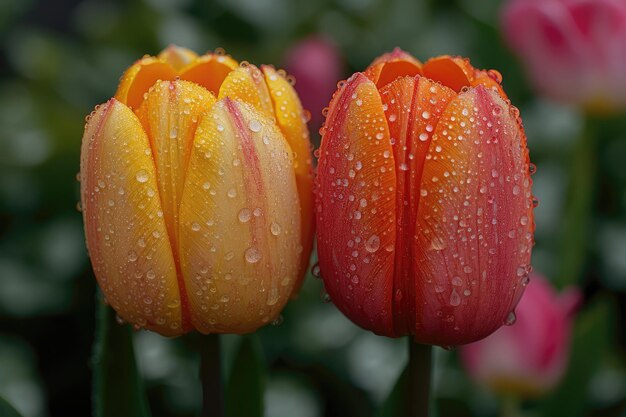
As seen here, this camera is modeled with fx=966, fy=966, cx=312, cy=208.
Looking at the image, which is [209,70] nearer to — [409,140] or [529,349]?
[409,140]

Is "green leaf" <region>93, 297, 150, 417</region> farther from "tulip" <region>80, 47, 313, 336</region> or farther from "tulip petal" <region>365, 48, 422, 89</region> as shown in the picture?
"tulip petal" <region>365, 48, 422, 89</region>

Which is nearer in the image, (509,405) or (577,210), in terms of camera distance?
(509,405)

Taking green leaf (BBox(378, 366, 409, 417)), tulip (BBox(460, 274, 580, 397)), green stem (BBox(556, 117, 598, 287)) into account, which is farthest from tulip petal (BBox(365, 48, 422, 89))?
green stem (BBox(556, 117, 598, 287))

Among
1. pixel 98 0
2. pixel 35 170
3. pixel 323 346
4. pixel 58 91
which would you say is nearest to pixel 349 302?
pixel 323 346

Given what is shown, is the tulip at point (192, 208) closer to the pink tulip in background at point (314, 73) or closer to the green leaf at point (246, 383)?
the green leaf at point (246, 383)

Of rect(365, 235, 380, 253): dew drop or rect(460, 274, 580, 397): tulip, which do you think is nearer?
rect(365, 235, 380, 253): dew drop

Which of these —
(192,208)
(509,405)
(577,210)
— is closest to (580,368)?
(509,405)
